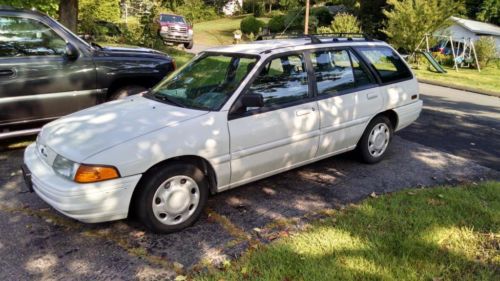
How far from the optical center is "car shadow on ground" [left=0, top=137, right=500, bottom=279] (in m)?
3.23

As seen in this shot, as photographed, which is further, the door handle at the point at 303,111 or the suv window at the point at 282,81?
the door handle at the point at 303,111

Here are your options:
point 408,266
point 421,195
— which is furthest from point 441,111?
point 408,266

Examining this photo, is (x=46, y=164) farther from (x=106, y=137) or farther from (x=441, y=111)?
(x=441, y=111)

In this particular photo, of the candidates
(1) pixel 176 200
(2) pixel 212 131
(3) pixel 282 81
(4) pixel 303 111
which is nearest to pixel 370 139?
(4) pixel 303 111

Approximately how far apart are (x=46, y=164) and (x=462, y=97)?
12393 millimetres

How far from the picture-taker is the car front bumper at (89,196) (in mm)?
3191

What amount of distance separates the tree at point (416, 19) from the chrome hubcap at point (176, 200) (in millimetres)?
21646

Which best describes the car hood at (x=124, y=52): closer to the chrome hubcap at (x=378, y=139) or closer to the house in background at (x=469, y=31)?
the chrome hubcap at (x=378, y=139)

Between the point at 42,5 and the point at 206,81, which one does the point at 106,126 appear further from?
the point at 42,5

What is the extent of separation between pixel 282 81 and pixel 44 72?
311cm

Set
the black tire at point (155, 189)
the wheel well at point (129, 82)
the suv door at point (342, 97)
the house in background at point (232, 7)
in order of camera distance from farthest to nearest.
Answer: the house in background at point (232, 7) < the wheel well at point (129, 82) < the suv door at point (342, 97) < the black tire at point (155, 189)

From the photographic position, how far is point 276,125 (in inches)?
162

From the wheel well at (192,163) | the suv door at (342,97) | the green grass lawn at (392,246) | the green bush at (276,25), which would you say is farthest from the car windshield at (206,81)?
the green bush at (276,25)

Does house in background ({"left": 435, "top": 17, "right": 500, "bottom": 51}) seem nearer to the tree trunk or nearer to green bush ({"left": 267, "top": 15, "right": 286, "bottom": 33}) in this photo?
green bush ({"left": 267, "top": 15, "right": 286, "bottom": 33})
